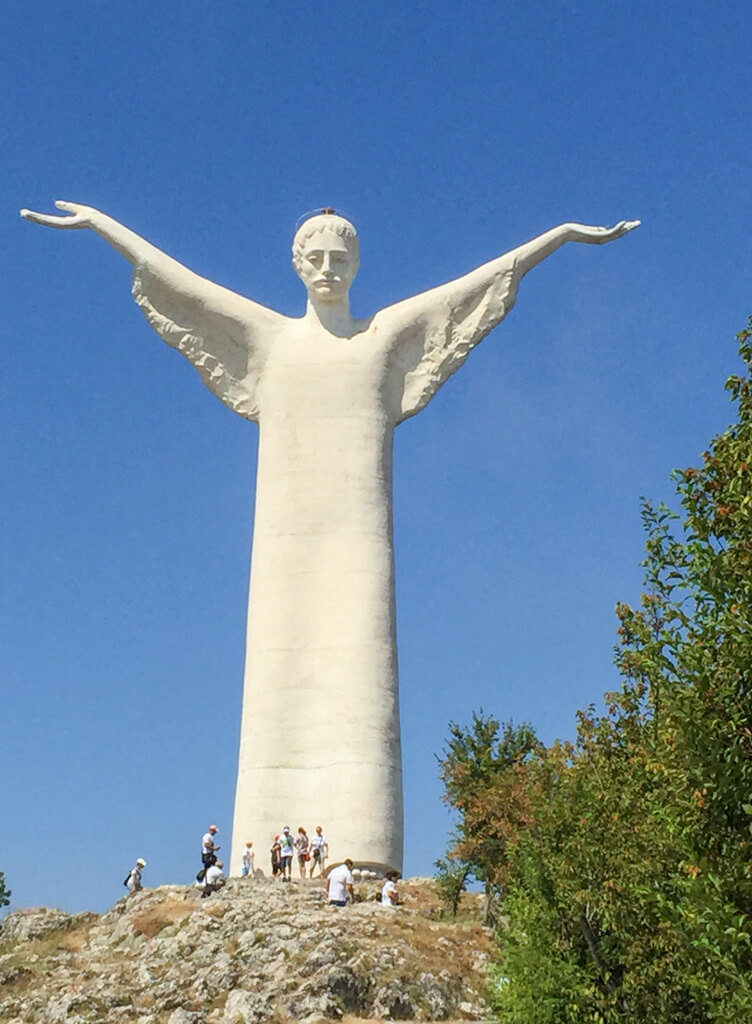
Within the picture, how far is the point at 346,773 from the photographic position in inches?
1030

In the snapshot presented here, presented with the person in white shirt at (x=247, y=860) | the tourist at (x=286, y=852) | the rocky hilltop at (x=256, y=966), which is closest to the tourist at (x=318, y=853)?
the tourist at (x=286, y=852)

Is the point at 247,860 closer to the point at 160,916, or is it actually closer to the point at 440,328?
the point at 160,916

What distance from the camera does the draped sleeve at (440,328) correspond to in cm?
2895

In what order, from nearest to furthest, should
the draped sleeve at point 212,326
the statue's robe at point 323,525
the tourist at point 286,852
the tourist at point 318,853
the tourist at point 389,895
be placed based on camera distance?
the tourist at point 389,895
the tourist at point 286,852
the tourist at point 318,853
the statue's robe at point 323,525
the draped sleeve at point 212,326

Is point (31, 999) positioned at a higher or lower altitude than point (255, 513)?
lower

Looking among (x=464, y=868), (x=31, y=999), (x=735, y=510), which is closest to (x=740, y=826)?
(x=735, y=510)

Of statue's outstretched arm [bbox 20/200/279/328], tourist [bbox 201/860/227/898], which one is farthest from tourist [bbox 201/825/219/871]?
statue's outstretched arm [bbox 20/200/279/328]

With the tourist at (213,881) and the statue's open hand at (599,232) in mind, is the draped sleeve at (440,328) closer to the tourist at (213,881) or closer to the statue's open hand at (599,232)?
the statue's open hand at (599,232)

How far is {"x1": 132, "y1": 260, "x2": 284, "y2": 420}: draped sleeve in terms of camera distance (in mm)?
28906

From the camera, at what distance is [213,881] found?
24.2m

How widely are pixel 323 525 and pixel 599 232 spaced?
27.3 ft

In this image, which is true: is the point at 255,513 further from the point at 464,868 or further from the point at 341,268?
the point at 464,868

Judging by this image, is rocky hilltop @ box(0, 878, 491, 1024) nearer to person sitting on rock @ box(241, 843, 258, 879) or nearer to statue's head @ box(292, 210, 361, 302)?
person sitting on rock @ box(241, 843, 258, 879)

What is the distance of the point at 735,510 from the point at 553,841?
974 centimetres
